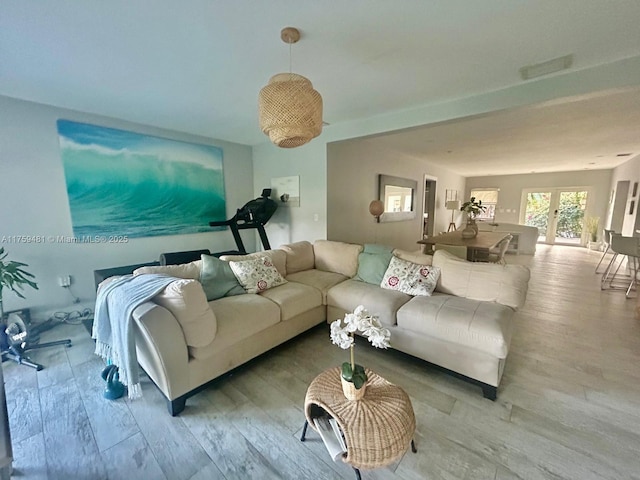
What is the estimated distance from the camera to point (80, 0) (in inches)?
56.4

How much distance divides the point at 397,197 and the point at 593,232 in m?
6.68

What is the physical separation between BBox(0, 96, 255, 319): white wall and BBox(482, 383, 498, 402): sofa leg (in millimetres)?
4240

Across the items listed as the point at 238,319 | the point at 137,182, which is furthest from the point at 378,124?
the point at 137,182

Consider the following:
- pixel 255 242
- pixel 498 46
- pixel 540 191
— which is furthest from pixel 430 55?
pixel 540 191

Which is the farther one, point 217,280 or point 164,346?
point 217,280

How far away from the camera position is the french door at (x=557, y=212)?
831cm

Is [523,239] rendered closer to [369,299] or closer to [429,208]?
[429,208]

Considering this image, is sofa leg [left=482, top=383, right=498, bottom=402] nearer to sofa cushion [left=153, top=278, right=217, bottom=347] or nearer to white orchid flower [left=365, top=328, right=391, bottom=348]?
white orchid flower [left=365, top=328, right=391, bottom=348]

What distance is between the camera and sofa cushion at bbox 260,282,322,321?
2.42 meters

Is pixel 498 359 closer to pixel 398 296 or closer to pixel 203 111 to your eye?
pixel 398 296

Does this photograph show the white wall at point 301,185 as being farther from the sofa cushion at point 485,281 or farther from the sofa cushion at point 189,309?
the sofa cushion at point 189,309

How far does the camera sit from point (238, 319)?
2.07 meters

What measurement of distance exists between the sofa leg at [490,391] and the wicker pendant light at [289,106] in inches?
84.9

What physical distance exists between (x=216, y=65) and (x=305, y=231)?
2648 millimetres
